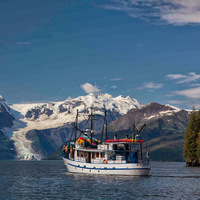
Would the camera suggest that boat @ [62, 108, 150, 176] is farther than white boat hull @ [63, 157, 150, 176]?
Yes

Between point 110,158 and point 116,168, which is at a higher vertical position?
point 110,158

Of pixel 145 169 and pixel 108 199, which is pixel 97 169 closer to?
pixel 145 169

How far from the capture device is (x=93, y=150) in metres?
141

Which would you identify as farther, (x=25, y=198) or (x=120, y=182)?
(x=120, y=182)

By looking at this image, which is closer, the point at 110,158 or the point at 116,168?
the point at 116,168

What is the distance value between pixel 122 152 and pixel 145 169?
9.66 meters

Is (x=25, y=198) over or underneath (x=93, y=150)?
underneath

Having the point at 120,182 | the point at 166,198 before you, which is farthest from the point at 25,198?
the point at 120,182

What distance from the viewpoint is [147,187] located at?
102 meters

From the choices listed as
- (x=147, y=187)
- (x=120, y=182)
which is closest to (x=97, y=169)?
(x=120, y=182)

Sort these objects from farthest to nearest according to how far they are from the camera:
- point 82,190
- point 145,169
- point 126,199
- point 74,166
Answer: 1. point 74,166
2. point 145,169
3. point 82,190
4. point 126,199

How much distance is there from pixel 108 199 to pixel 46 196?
13.7m

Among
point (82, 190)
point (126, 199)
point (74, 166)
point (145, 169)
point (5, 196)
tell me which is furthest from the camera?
point (74, 166)

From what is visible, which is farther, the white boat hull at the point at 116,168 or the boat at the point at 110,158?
the boat at the point at 110,158
